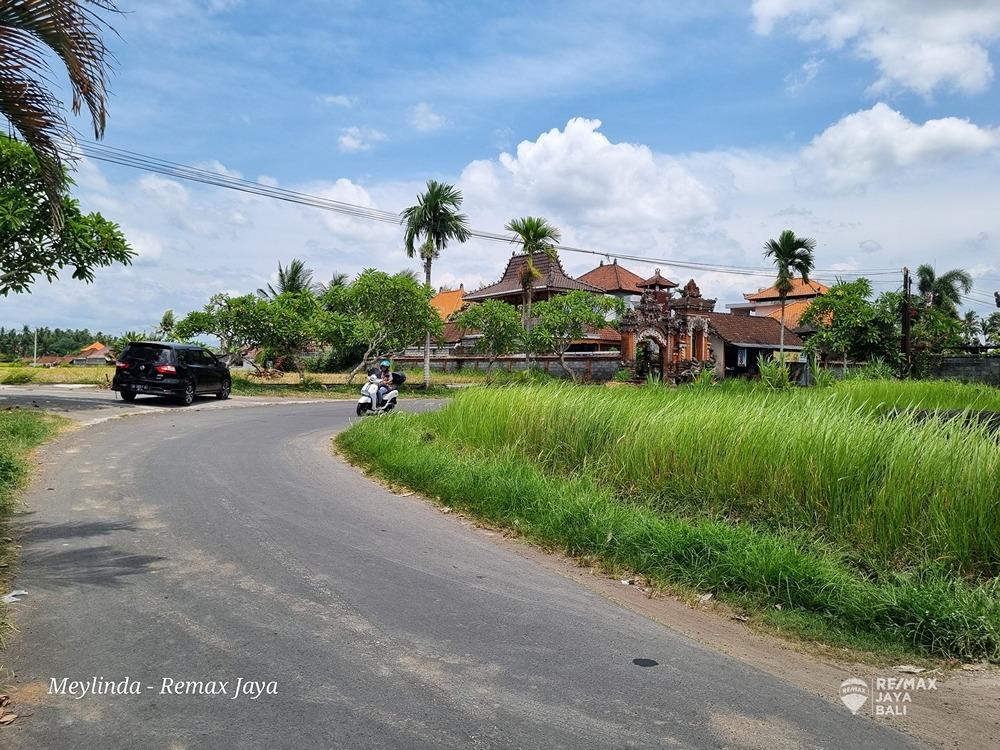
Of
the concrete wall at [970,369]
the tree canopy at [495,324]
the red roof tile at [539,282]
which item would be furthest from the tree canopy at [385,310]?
the concrete wall at [970,369]

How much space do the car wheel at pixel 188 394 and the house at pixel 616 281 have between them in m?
37.1

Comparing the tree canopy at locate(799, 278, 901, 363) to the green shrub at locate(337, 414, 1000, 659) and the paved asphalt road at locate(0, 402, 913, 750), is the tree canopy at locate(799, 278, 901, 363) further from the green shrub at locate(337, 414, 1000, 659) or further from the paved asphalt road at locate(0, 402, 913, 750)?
the paved asphalt road at locate(0, 402, 913, 750)

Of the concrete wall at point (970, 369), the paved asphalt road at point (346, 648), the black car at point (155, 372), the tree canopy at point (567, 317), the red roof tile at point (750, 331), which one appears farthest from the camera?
the red roof tile at point (750, 331)

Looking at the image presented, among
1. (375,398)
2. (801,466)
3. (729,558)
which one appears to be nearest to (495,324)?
(375,398)

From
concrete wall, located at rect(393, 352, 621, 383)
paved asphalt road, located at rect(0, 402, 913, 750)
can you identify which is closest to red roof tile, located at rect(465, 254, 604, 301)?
concrete wall, located at rect(393, 352, 621, 383)

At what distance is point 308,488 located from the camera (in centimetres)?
920

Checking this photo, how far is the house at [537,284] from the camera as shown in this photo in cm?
4897

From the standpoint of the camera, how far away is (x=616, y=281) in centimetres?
5603

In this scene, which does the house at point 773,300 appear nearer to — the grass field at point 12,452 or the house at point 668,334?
the house at point 668,334

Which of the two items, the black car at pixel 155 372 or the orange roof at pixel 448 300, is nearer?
the black car at pixel 155 372

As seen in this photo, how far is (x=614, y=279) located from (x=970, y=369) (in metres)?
27.6

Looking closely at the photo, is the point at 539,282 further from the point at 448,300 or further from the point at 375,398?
the point at 375,398

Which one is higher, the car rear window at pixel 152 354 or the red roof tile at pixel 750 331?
the red roof tile at pixel 750 331

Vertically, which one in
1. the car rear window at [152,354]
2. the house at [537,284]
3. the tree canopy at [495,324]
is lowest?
the car rear window at [152,354]
